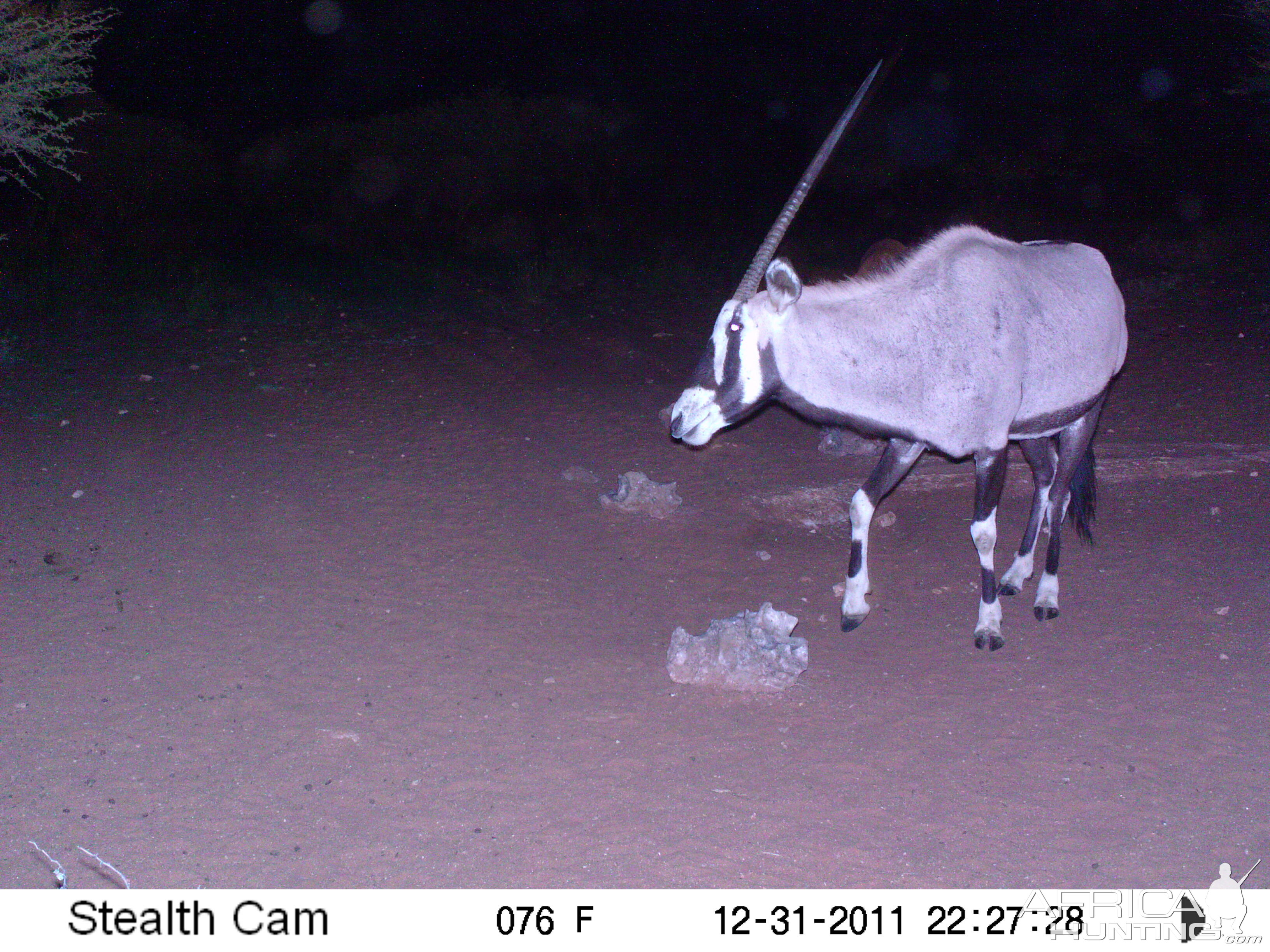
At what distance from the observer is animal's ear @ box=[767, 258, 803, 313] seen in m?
4.95

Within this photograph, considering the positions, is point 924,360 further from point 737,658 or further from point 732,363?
point 737,658

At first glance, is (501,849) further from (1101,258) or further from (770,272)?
(1101,258)

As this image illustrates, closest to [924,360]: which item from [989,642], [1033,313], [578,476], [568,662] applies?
[1033,313]

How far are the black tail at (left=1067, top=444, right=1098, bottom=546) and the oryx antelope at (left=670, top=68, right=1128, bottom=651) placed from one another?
0.64 meters

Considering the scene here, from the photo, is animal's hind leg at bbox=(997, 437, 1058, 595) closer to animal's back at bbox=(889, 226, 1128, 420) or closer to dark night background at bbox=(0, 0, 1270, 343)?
animal's back at bbox=(889, 226, 1128, 420)

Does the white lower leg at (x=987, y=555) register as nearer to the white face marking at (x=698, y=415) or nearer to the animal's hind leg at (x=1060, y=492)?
the animal's hind leg at (x=1060, y=492)

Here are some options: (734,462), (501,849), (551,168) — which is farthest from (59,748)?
(551,168)

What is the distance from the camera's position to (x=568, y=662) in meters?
5.32

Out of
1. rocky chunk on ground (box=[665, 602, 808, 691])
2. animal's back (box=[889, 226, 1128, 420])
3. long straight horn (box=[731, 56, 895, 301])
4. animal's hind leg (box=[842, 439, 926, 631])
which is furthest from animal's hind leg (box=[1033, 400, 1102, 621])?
long straight horn (box=[731, 56, 895, 301])

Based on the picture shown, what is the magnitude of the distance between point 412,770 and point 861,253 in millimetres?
14175

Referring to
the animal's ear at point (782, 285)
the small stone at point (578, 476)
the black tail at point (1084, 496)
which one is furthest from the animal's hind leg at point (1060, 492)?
the small stone at point (578, 476)

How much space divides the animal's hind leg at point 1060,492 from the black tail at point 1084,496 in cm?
12

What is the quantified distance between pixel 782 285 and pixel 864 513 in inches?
59.2

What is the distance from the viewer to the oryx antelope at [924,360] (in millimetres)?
5121
